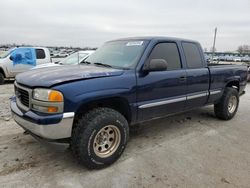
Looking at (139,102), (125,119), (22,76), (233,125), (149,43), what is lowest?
(233,125)

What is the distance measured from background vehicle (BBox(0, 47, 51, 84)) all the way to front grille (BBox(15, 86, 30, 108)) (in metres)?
8.59

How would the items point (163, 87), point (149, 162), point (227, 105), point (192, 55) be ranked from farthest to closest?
point (227, 105) → point (192, 55) → point (163, 87) → point (149, 162)

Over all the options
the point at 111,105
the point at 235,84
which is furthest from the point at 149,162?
the point at 235,84

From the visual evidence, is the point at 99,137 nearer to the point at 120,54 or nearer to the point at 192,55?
the point at 120,54

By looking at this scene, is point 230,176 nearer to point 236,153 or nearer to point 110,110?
point 236,153

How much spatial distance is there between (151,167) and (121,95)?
1132 millimetres

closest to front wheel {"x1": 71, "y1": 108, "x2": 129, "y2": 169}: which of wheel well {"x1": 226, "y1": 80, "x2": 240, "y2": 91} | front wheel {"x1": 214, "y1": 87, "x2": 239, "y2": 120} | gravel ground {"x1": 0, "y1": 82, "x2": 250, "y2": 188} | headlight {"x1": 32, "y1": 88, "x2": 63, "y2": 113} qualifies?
gravel ground {"x1": 0, "y1": 82, "x2": 250, "y2": 188}

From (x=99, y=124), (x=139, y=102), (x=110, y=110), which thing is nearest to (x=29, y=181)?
(x=99, y=124)

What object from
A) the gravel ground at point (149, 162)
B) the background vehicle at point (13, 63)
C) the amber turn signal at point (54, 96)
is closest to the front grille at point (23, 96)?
the amber turn signal at point (54, 96)

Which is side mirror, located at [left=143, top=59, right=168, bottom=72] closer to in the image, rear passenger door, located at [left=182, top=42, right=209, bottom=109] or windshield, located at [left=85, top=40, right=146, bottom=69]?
windshield, located at [left=85, top=40, right=146, bottom=69]

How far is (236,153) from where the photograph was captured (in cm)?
395

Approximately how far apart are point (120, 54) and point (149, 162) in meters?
1.87

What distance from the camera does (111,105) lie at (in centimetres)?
357

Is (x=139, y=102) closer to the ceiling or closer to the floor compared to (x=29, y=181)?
closer to the ceiling
